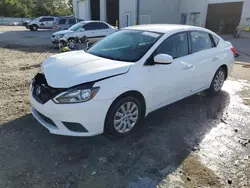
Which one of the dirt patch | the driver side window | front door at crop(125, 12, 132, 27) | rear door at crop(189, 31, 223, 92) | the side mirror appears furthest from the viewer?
front door at crop(125, 12, 132, 27)

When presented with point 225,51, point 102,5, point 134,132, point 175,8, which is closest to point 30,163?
point 134,132

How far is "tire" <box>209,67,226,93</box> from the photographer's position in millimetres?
4977

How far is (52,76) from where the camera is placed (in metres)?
3.13

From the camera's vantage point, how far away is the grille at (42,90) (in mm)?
2968

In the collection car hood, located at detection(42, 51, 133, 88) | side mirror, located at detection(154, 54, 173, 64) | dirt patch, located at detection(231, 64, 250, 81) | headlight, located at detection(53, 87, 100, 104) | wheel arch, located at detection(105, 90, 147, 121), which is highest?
side mirror, located at detection(154, 54, 173, 64)

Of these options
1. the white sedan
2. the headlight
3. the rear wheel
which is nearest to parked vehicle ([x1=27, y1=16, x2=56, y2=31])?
the rear wheel

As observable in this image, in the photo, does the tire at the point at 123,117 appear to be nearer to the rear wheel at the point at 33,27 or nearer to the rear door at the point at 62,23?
the rear door at the point at 62,23

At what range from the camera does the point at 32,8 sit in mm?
50406

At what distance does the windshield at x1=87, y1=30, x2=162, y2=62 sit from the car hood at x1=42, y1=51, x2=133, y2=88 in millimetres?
220

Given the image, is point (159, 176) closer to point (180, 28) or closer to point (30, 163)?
point (30, 163)

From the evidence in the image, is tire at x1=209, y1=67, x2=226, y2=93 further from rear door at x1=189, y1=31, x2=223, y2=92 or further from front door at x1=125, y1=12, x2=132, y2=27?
front door at x1=125, y1=12, x2=132, y2=27

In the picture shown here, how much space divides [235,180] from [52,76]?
2.67 metres

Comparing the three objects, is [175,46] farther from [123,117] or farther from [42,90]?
[42,90]

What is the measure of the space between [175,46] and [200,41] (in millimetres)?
867
